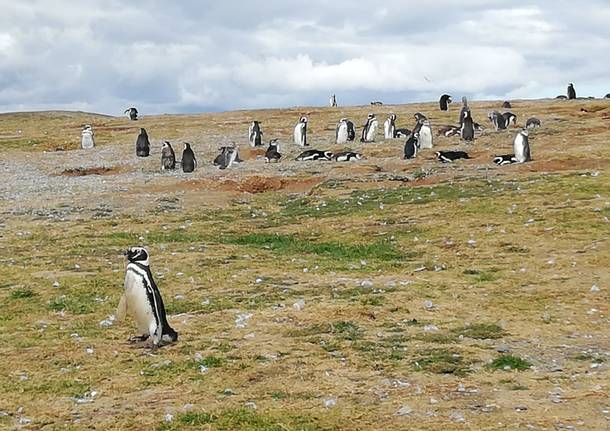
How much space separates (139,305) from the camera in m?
10.9

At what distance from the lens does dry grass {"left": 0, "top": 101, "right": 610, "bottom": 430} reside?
8.34 meters

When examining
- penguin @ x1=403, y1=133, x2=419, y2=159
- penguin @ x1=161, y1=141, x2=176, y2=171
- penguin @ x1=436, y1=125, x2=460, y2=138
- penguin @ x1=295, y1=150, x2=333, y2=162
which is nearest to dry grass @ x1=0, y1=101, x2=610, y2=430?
penguin @ x1=403, y1=133, x2=419, y2=159

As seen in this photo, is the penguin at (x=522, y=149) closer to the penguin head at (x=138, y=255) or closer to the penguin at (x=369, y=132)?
the penguin at (x=369, y=132)

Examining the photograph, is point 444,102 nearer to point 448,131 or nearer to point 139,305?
point 448,131

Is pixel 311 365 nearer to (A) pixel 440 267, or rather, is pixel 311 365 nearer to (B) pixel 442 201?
(A) pixel 440 267

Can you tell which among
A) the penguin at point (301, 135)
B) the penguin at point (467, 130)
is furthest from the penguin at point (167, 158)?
the penguin at point (467, 130)

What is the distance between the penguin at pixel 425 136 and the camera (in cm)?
4025

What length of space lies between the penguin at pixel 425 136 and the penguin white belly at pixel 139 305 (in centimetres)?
3073

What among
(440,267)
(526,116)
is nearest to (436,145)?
(526,116)

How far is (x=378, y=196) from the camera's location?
2402cm

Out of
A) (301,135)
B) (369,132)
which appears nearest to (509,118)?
(369,132)

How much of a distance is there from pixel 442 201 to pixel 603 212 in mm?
4773

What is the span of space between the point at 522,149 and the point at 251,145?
19.7m

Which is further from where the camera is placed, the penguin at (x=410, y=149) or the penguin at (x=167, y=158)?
the penguin at (x=167, y=158)
